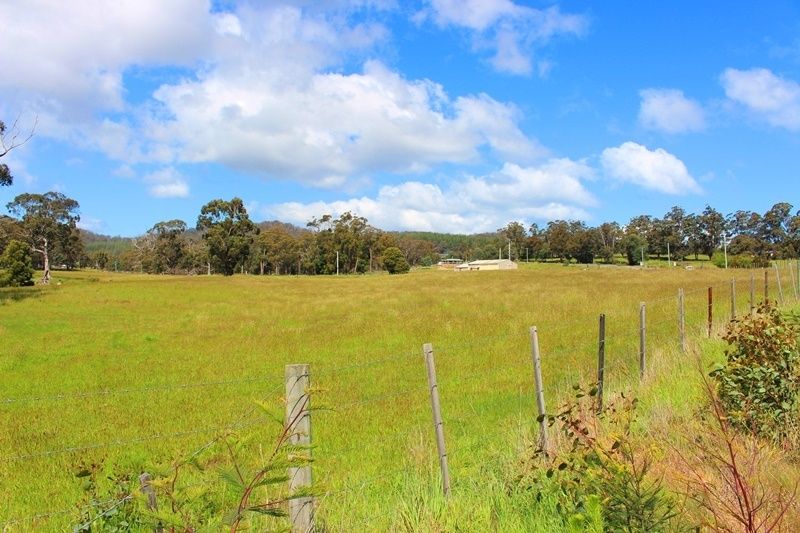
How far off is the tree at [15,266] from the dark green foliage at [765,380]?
5913cm

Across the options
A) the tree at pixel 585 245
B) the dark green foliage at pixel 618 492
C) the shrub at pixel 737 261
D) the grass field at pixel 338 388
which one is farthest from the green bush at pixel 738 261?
the dark green foliage at pixel 618 492

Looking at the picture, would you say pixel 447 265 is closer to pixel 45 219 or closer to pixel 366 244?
pixel 366 244

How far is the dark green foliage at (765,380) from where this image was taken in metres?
5.26

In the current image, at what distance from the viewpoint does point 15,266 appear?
171 feet

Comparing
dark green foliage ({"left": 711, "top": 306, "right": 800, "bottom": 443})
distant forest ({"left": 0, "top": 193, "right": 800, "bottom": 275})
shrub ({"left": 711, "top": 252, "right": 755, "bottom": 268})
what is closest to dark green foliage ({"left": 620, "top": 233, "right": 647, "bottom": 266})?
distant forest ({"left": 0, "top": 193, "right": 800, "bottom": 275})

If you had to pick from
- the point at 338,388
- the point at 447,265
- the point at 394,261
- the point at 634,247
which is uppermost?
the point at 634,247

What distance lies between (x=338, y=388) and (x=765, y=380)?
8.11 m

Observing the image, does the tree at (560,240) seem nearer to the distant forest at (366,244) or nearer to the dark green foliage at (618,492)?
the distant forest at (366,244)

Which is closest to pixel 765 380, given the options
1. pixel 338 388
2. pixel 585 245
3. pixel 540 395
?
pixel 540 395

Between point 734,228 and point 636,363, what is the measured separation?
133 meters

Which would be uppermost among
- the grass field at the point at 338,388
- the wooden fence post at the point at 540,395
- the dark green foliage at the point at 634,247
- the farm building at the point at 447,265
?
the dark green foliage at the point at 634,247

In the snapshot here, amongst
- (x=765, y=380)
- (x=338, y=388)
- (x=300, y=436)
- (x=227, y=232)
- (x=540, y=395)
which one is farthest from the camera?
(x=227, y=232)

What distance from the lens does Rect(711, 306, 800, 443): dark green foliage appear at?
5262 mm

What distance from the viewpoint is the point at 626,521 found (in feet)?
9.40
